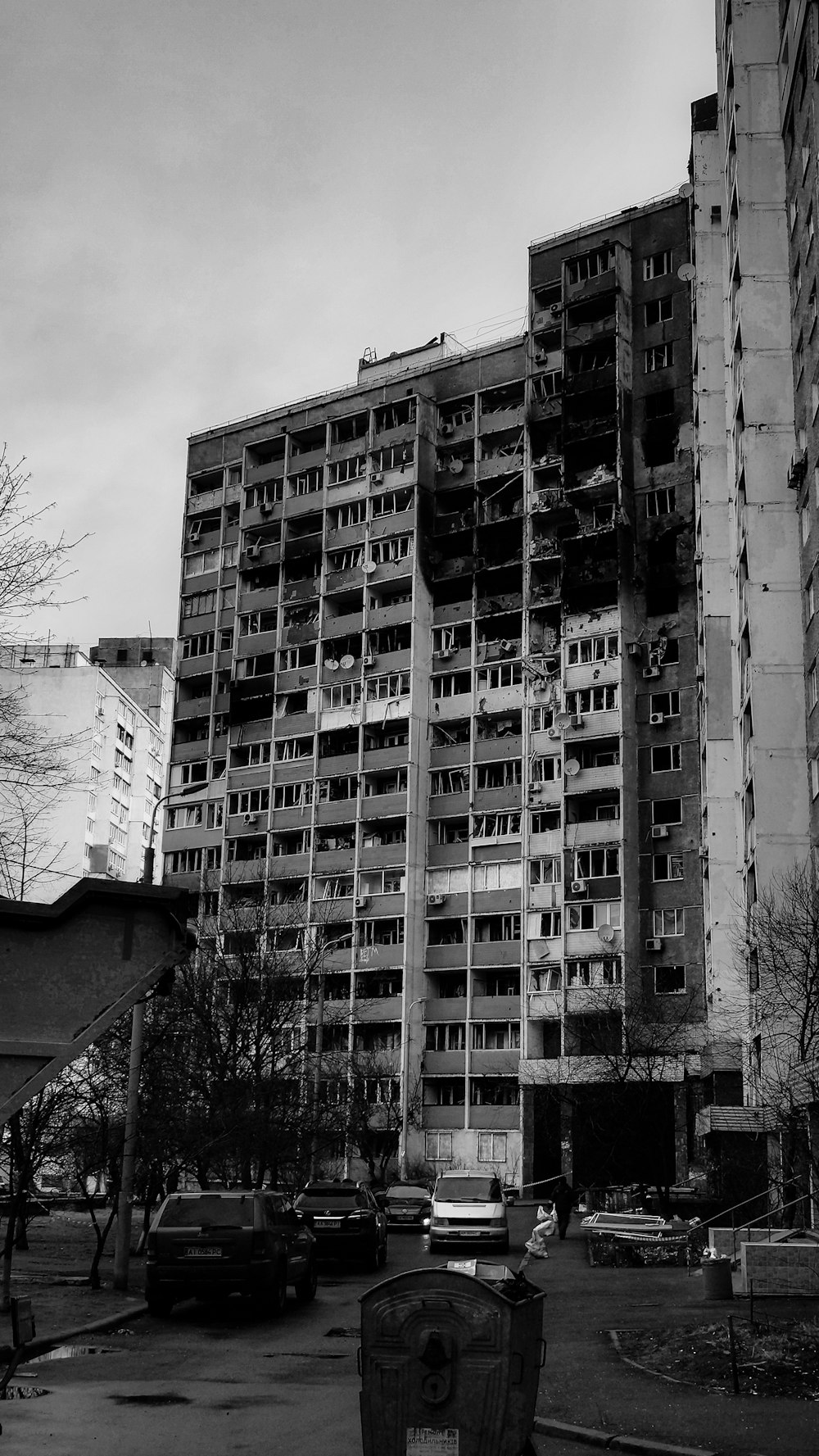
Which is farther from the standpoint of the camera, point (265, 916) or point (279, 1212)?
point (265, 916)

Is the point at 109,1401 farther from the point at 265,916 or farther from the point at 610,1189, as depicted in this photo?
the point at 265,916

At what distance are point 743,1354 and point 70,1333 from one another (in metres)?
7.39

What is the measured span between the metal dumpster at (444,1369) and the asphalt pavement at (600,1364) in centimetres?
204

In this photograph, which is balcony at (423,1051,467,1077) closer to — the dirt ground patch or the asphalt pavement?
the asphalt pavement

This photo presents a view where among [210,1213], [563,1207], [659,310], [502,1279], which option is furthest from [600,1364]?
[659,310]

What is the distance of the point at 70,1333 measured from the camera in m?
16.3

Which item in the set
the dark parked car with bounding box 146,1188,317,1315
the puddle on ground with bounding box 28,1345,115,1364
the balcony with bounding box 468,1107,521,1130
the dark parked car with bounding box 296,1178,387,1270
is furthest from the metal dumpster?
the balcony with bounding box 468,1107,521,1130

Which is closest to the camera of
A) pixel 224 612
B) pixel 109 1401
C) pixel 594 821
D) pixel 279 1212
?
pixel 109 1401

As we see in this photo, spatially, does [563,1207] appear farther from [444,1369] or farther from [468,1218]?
[444,1369]

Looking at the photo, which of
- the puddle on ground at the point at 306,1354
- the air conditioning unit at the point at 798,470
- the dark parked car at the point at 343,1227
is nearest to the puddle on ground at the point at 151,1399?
the puddle on ground at the point at 306,1354

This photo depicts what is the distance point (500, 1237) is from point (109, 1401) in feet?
66.2

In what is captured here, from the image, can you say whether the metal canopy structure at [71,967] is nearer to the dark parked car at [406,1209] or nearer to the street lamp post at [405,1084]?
the dark parked car at [406,1209]

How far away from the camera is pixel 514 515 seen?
71.4 metres

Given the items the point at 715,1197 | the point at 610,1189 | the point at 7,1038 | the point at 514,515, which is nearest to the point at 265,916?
the point at 610,1189
